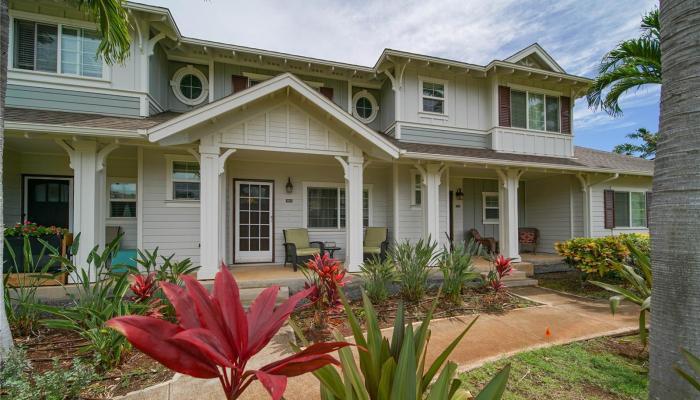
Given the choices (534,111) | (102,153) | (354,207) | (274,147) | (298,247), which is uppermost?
(534,111)

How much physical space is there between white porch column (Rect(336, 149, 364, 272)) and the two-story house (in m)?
0.04

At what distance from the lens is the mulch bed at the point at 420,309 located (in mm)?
4176

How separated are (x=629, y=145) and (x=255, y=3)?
29.8m

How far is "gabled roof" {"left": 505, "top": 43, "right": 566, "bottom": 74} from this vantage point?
8883 mm

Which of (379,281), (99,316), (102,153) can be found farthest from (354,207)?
(102,153)

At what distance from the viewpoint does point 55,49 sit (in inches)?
246

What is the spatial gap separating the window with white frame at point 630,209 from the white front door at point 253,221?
10687 mm

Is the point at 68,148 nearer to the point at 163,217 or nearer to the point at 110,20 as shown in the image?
the point at 163,217

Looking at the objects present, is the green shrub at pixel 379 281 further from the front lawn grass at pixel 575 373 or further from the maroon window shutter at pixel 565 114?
the maroon window shutter at pixel 565 114

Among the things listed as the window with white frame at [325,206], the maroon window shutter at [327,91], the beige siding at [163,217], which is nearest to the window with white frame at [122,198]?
the beige siding at [163,217]

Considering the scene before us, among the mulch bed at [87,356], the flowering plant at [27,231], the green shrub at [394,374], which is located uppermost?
the flowering plant at [27,231]

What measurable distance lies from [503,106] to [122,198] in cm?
1024

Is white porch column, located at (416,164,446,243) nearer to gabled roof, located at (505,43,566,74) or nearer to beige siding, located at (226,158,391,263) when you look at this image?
beige siding, located at (226,158,391,263)

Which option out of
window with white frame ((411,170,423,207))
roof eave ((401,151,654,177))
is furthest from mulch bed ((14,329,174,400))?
window with white frame ((411,170,423,207))
